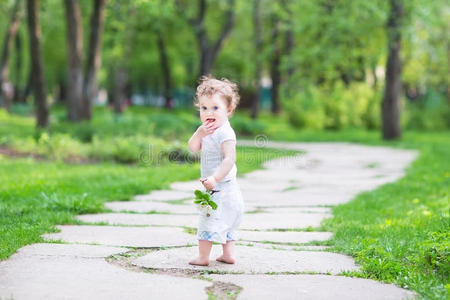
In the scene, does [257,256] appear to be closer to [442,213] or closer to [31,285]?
[31,285]

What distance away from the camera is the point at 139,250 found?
4508 millimetres

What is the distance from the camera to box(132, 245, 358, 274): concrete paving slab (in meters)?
4.07

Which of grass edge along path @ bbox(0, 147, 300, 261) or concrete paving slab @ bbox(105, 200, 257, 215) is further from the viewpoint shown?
concrete paving slab @ bbox(105, 200, 257, 215)

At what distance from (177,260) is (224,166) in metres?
0.70

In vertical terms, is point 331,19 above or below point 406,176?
above

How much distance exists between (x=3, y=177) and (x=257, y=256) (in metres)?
4.95

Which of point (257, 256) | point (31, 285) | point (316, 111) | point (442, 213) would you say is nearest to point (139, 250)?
point (257, 256)

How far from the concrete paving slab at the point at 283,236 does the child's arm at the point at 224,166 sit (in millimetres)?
987

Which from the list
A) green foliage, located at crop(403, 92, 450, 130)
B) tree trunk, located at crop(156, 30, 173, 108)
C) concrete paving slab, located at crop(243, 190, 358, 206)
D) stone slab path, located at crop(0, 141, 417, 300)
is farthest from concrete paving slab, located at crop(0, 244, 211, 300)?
tree trunk, located at crop(156, 30, 173, 108)

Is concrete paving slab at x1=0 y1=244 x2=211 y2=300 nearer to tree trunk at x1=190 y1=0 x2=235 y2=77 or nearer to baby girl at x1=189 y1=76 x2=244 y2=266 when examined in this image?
baby girl at x1=189 y1=76 x2=244 y2=266

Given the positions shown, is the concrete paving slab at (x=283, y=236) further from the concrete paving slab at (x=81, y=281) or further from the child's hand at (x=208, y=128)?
the concrete paving slab at (x=81, y=281)

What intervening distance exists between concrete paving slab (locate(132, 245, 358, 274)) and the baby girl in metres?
0.11

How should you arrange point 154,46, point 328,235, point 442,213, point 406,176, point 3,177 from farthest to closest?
point 154,46 < point 406,176 < point 3,177 < point 442,213 < point 328,235

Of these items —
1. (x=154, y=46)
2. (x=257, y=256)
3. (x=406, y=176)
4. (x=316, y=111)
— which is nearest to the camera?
(x=257, y=256)
